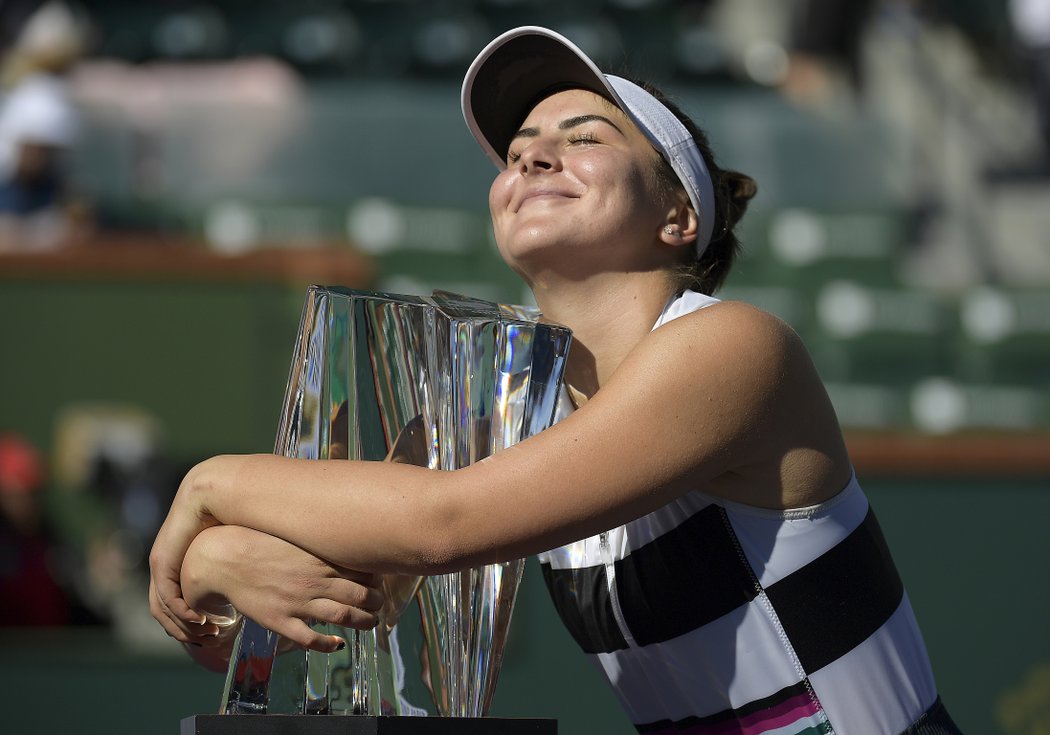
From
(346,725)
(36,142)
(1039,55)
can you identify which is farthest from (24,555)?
(1039,55)

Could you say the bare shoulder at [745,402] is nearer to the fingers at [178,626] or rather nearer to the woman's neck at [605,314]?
the woman's neck at [605,314]

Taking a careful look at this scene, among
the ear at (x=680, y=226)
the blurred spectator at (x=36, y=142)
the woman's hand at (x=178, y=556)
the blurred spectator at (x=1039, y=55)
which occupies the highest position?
the blurred spectator at (x=1039, y=55)

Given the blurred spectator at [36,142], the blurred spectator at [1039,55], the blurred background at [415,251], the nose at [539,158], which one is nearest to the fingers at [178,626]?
the nose at [539,158]

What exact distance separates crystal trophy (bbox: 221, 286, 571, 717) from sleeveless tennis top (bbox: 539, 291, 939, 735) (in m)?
0.17

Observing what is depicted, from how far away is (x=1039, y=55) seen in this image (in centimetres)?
783

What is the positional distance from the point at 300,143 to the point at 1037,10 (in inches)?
173

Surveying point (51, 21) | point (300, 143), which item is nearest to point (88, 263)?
point (300, 143)

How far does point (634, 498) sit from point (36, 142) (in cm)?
511

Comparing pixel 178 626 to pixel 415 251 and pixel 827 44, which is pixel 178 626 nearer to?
pixel 415 251

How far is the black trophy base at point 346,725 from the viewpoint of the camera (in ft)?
4.17

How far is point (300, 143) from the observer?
648 cm

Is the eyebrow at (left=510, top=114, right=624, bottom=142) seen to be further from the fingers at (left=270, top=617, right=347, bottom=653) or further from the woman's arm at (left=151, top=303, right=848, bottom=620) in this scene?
the fingers at (left=270, top=617, right=347, bottom=653)

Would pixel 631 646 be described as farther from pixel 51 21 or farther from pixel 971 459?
pixel 51 21

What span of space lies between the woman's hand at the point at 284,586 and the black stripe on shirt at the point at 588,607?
1.04ft
